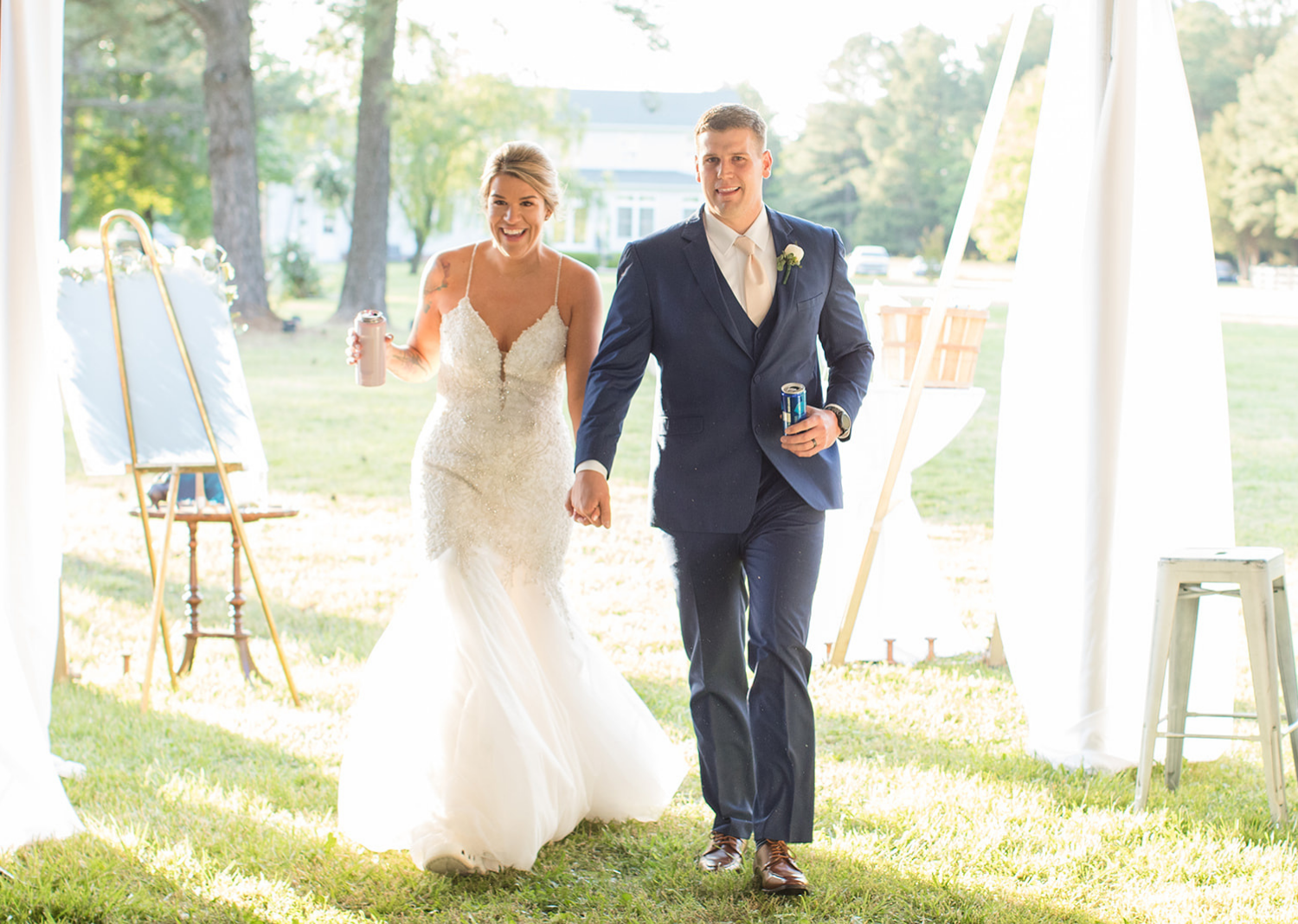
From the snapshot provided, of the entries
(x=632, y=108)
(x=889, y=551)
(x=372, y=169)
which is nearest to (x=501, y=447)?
(x=889, y=551)

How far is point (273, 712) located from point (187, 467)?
97cm

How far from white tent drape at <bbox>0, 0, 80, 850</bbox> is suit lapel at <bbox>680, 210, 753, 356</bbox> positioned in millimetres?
1704

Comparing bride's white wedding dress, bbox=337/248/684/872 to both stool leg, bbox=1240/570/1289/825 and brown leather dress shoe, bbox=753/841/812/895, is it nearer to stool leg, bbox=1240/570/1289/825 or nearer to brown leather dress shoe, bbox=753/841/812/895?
brown leather dress shoe, bbox=753/841/812/895

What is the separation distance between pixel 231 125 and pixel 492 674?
16612mm

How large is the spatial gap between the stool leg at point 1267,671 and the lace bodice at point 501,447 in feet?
6.36

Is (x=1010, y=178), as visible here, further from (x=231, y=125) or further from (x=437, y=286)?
(x=437, y=286)

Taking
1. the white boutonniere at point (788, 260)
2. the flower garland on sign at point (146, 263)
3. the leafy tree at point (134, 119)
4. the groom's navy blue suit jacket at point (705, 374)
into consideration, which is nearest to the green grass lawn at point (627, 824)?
the groom's navy blue suit jacket at point (705, 374)

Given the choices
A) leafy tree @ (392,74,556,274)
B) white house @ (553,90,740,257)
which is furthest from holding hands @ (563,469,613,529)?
white house @ (553,90,740,257)

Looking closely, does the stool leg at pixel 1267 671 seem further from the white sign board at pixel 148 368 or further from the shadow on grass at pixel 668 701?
the white sign board at pixel 148 368

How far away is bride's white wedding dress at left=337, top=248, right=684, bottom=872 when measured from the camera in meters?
3.31

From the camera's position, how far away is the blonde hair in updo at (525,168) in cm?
363

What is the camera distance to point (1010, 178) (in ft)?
108

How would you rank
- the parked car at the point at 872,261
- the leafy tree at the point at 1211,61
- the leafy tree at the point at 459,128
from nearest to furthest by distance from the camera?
the leafy tree at the point at 459,128, the leafy tree at the point at 1211,61, the parked car at the point at 872,261

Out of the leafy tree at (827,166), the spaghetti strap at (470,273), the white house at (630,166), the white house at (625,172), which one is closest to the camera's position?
the spaghetti strap at (470,273)
